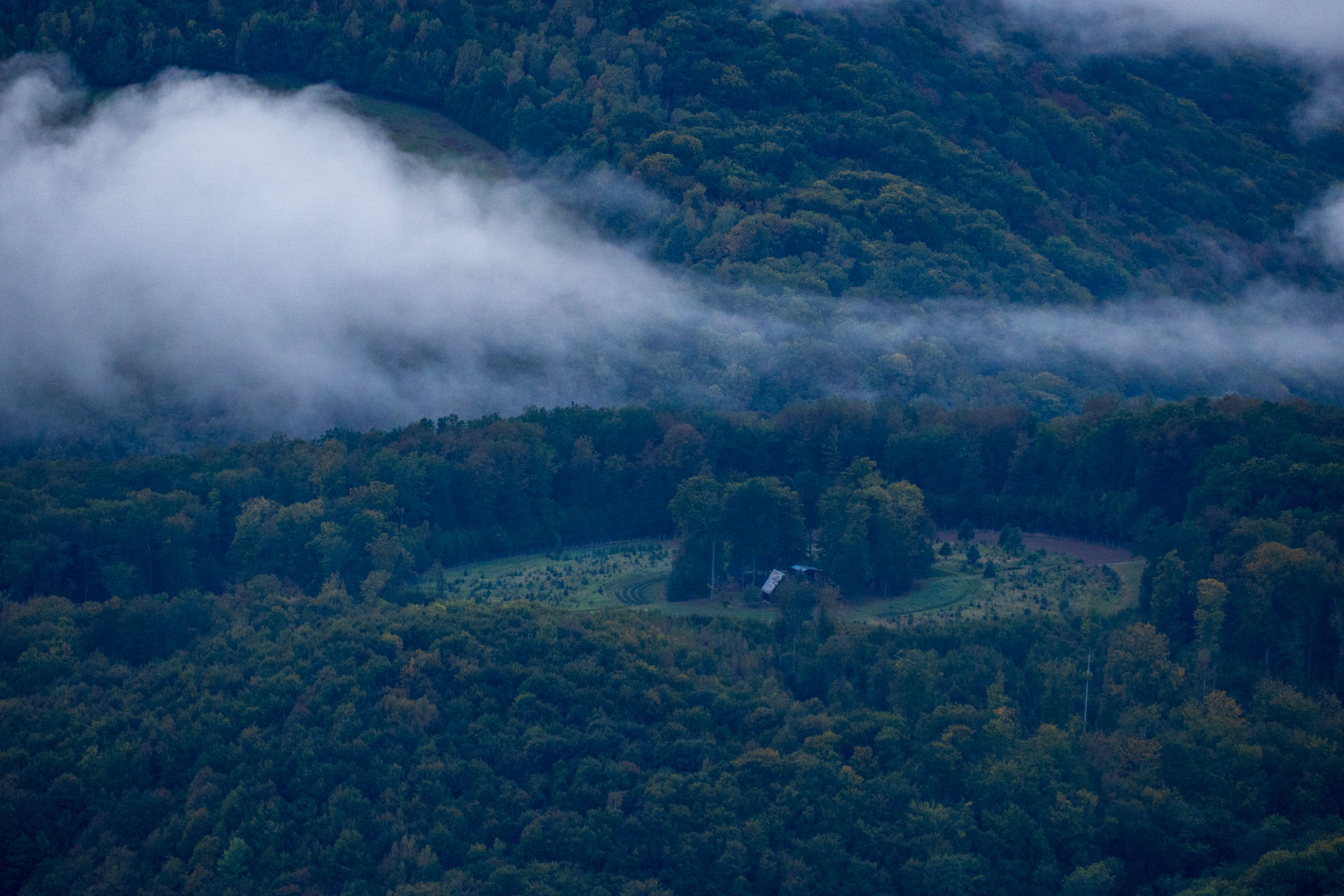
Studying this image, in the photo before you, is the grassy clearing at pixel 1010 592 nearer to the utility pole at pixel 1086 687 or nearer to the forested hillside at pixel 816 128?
the utility pole at pixel 1086 687

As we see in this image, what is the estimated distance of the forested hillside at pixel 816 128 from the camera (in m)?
94.1

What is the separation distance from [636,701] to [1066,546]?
2317 cm

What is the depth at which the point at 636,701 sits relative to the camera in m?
51.8

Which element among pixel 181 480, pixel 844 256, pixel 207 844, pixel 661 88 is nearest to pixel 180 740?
pixel 207 844

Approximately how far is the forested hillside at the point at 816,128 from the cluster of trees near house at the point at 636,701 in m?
30.9

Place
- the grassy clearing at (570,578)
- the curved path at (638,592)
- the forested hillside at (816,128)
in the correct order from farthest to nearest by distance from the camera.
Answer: the forested hillside at (816,128) < the grassy clearing at (570,578) < the curved path at (638,592)

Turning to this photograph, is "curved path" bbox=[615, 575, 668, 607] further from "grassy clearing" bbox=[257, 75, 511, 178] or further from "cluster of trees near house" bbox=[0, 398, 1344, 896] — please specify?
"grassy clearing" bbox=[257, 75, 511, 178]

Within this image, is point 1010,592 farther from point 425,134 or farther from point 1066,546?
point 425,134

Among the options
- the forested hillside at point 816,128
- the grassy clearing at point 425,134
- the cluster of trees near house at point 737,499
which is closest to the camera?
the cluster of trees near house at point 737,499

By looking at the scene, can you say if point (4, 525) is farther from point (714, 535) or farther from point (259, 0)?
point (259, 0)

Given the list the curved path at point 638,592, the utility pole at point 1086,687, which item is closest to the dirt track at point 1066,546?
the utility pole at point 1086,687

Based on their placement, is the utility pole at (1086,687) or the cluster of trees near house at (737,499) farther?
the cluster of trees near house at (737,499)

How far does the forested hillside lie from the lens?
9406 cm

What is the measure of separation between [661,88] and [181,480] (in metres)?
48.5
